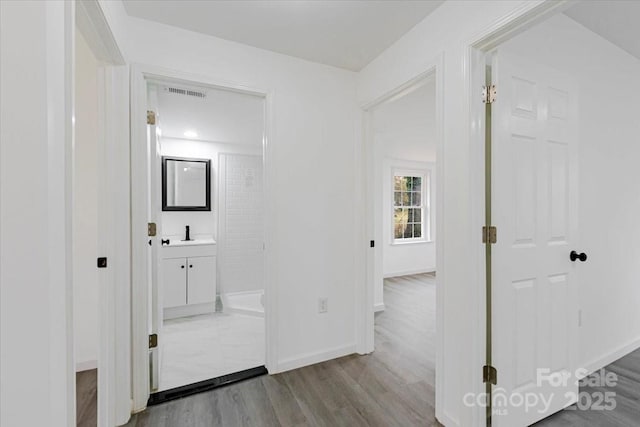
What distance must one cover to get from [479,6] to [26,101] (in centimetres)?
190

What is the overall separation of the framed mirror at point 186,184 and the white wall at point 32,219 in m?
3.50

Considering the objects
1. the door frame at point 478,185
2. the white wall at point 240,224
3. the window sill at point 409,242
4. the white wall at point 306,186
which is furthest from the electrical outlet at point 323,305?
the window sill at point 409,242

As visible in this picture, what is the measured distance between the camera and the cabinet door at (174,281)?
3420mm

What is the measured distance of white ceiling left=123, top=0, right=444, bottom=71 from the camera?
1750mm

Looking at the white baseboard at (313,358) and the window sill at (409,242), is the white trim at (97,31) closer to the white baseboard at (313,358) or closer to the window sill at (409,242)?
the white baseboard at (313,358)

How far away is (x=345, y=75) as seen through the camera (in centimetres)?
256

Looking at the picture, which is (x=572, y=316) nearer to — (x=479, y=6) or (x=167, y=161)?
(x=479, y=6)

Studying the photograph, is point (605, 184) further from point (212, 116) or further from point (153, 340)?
point (212, 116)

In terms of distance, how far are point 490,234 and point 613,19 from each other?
73.0 inches

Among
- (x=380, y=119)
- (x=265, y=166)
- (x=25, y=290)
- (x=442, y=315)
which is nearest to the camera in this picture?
(x=25, y=290)

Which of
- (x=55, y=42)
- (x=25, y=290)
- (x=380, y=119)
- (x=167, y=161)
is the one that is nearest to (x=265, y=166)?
(x=55, y=42)

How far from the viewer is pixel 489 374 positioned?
1541 millimetres

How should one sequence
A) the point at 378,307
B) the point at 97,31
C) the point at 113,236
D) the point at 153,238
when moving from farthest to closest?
the point at 378,307 → the point at 153,238 → the point at 113,236 → the point at 97,31

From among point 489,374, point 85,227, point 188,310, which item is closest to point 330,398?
point 489,374
